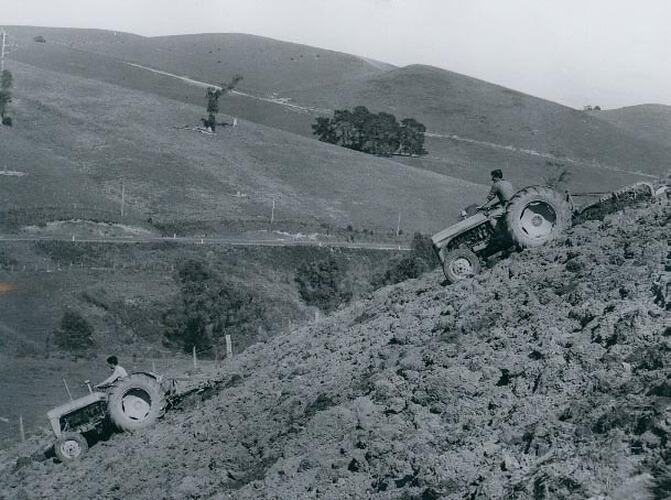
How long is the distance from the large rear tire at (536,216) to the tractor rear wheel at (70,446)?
372 inches

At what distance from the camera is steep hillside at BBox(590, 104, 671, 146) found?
13369 centimetres

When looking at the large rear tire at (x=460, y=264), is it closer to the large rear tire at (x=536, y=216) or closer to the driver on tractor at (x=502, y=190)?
the large rear tire at (x=536, y=216)

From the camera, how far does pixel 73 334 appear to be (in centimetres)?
3912

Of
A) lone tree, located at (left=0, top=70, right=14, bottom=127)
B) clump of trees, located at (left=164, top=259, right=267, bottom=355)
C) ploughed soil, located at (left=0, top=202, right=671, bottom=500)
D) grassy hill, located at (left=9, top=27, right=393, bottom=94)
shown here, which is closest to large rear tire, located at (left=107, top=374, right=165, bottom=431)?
ploughed soil, located at (left=0, top=202, right=671, bottom=500)

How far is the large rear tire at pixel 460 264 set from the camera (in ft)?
51.6

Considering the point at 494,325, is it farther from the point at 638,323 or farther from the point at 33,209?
the point at 33,209

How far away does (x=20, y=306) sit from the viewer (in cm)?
4356

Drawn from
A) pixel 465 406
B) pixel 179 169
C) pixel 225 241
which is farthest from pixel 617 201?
pixel 179 169

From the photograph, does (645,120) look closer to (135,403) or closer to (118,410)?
(135,403)

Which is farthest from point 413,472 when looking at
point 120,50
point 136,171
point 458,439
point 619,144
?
point 120,50

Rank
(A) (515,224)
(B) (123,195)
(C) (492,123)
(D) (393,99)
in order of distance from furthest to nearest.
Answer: (D) (393,99)
(C) (492,123)
(B) (123,195)
(A) (515,224)

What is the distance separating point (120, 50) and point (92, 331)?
107m

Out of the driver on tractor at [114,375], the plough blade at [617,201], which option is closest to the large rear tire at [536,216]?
the plough blade at [617,201]

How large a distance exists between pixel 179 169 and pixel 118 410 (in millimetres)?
59085
